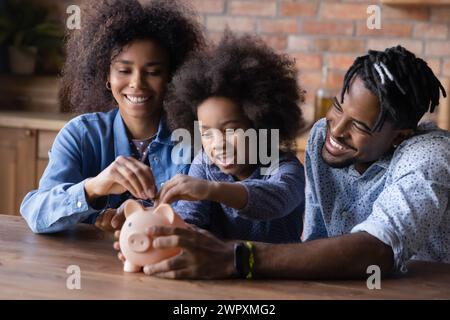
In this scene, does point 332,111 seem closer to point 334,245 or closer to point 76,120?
point 334,245

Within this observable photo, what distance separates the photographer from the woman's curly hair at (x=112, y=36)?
6.18ft

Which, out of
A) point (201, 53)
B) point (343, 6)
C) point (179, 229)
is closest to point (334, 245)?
point (179, 229)

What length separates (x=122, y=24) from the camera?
188 centimetres

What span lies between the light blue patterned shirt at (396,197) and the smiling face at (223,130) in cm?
18

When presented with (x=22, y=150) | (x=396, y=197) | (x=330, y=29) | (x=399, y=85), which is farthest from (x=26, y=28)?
(x=396, y=197)

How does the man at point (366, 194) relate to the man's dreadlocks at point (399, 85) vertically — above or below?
below

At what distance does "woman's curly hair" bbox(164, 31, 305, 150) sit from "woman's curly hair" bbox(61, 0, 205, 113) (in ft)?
0.50

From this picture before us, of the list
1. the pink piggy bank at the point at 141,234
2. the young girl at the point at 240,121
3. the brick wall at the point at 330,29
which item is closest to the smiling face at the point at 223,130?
the young girl at the point at 240,121

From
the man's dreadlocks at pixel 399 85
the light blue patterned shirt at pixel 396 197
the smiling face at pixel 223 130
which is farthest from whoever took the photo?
the smiling face at pixel 223 130

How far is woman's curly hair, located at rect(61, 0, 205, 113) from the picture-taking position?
6.18ft

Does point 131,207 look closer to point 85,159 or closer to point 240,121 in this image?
point 240,121

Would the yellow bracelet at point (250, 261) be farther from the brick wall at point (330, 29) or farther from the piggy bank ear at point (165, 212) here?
the brick wall at point (330, 29)

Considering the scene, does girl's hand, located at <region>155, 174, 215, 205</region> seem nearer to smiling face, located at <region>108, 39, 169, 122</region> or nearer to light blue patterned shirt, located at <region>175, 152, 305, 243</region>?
light blue patterned shirt, located at <region>175, 152, 305, 243</region>

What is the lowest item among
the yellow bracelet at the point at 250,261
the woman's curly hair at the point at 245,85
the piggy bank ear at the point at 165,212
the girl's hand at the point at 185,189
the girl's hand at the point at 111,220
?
the yellow bracelet at the point at 250,261
